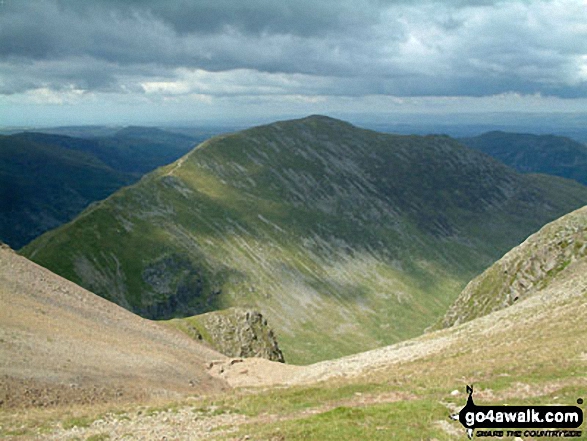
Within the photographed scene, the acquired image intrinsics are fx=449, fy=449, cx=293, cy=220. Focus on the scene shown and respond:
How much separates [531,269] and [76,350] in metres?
81.1

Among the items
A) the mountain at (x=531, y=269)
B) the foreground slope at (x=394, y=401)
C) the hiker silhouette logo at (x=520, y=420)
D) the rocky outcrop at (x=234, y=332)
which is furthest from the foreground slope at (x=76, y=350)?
the mountain at (x=531, y=269)

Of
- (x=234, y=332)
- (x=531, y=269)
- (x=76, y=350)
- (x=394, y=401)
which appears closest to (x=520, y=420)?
(x=394, y=401)

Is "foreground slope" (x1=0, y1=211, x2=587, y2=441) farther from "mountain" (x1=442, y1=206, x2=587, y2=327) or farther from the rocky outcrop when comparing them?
"mountain" (x1=442, y1=206, x2=587, y2=327)

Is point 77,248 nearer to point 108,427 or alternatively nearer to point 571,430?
point 108,427

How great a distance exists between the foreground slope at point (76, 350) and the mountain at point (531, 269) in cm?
5936

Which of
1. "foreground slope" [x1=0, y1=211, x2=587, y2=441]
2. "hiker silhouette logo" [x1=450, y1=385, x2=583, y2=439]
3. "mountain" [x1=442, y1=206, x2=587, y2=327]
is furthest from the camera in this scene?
"mountain" [x1=442, y1=206, x2=587, y2=327]

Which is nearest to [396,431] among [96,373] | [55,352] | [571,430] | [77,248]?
[571,430]

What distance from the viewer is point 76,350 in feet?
141

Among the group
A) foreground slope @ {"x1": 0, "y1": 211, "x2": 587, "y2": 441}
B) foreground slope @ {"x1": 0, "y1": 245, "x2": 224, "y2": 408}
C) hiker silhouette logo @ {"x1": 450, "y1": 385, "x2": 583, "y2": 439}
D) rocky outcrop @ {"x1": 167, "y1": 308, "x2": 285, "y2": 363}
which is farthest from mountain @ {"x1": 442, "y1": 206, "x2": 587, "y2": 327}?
hiker silhouette logo @ {"x1": 450, "y1": 385, "x2": 583, "y2": 439}

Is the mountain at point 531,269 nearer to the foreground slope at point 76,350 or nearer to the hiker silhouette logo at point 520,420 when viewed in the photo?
the foreground slope at point 76,350

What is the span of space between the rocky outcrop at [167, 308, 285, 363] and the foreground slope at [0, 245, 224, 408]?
567 inches

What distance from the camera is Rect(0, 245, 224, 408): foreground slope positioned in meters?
35.4

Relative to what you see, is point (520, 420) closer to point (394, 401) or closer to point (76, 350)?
point (394, 401)

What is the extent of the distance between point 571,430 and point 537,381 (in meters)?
7.11
